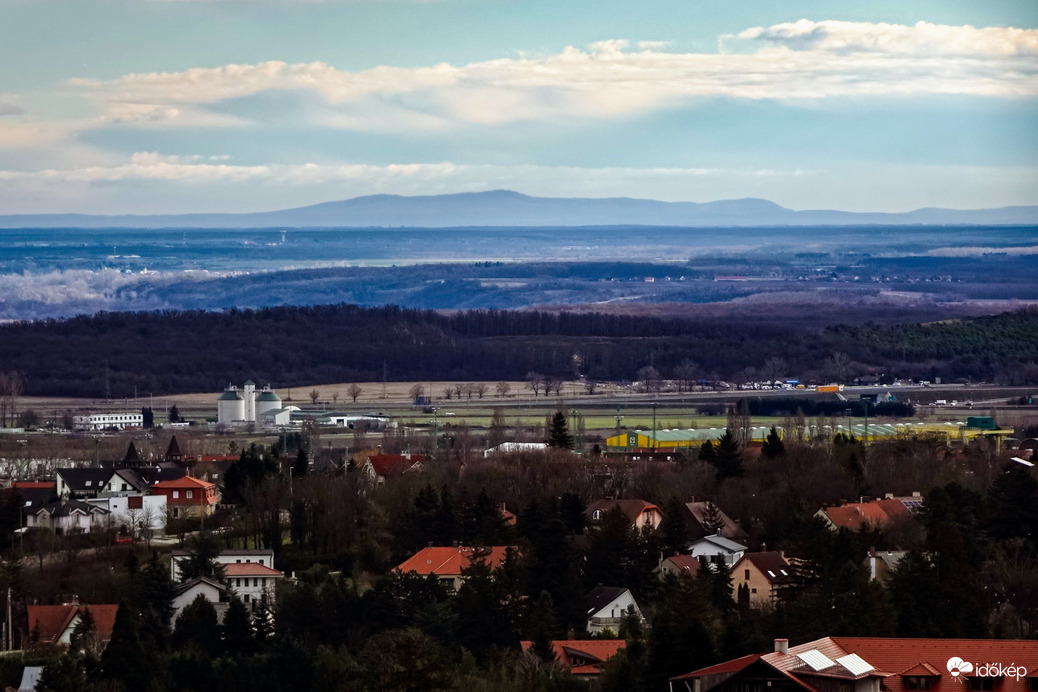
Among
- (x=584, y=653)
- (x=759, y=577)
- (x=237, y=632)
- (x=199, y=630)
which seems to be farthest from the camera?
(x=759, y=577)

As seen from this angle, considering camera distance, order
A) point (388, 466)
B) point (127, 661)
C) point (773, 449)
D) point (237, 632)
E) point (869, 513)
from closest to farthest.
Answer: point (127, 661)
point (237, 632)
point (869, 513)
point (773, 449)
point (388, 466)

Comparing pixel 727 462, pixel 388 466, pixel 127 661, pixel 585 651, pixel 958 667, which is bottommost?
pixel 388 466

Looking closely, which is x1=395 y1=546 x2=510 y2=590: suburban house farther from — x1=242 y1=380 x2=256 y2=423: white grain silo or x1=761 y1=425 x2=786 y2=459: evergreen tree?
x1=242 y1=380 x2=256 y2=423: white grain silo

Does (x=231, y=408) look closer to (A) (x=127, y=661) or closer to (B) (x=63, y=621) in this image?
(B) (x=63, y=621)

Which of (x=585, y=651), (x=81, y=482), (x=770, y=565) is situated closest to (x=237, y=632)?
(x=585, y=651)

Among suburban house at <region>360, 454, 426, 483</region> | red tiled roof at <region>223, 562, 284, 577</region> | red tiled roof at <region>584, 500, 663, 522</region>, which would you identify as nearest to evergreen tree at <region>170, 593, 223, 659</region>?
red tiled roof at <region>223, 562, 284, 577</region>

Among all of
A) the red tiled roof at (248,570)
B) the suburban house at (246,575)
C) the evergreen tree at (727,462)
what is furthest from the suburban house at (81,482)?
the evergreen tree at (727,462)

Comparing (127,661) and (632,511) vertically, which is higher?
(632,511)
